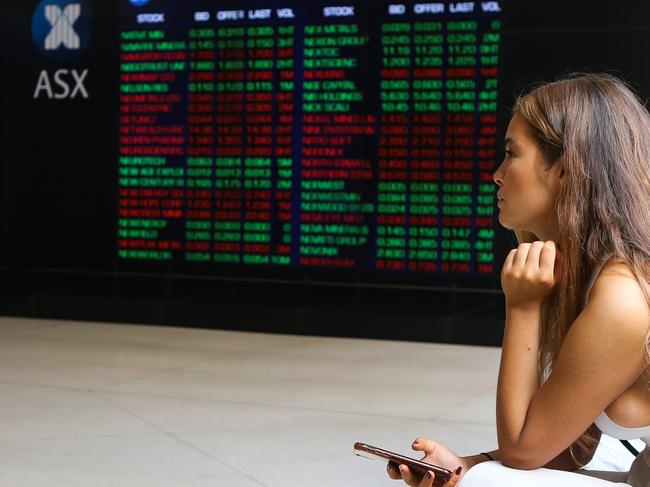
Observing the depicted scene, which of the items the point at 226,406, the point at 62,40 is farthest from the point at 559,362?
the point at 62,40

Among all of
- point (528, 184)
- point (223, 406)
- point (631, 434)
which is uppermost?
point (528, 184)

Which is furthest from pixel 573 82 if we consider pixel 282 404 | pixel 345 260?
pixel 345 260

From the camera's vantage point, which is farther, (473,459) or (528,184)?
(473,459)

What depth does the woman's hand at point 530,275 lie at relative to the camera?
158 cm

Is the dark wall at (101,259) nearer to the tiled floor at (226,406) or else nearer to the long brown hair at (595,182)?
the tiled floor at (226,406)

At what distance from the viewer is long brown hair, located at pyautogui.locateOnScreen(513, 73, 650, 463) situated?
1.56 m

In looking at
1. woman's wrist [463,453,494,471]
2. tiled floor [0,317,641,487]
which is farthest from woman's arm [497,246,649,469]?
tiled floor [0,317,641,487]

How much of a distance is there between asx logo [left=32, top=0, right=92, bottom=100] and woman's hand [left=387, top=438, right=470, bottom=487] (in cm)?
650

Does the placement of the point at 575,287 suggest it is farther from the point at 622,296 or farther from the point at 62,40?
the point at 62,40

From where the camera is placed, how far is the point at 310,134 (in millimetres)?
7172

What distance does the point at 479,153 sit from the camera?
6.84 meters

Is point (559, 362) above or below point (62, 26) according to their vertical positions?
below

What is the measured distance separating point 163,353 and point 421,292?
2.29 meters

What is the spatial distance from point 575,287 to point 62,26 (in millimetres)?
6936
